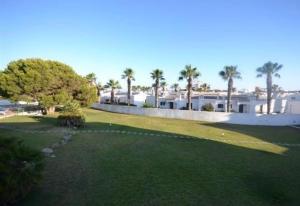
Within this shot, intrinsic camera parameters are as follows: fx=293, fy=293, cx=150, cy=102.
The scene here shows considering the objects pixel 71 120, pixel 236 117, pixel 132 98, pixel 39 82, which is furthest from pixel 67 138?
pixel 132 98

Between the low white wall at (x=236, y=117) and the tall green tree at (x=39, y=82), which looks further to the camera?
the tall green tree at (x=39, y=82)

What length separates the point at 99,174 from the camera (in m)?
12.7

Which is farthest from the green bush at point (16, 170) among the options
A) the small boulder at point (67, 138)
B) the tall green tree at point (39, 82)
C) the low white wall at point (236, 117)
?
the low white wall at point (236, 117)

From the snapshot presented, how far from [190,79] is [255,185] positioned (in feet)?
121

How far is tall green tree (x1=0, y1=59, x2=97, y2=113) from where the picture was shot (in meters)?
39.2

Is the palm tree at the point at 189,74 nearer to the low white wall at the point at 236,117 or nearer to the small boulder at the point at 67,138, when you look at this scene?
the low white wall at the point at 236,117

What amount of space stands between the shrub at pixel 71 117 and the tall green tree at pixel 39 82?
1224 centimetres

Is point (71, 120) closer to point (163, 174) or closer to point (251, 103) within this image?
point (163, 174)

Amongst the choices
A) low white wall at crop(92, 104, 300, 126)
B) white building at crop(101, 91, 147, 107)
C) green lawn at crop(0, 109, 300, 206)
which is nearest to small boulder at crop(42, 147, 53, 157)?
green lawn at crop(0, 109, 300, 206)

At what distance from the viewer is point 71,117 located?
27.8m

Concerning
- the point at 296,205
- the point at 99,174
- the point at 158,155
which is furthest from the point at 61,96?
the point at 296,205

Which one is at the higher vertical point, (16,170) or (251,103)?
(251,103)

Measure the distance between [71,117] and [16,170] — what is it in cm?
1909

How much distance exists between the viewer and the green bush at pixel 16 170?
8.46 m
